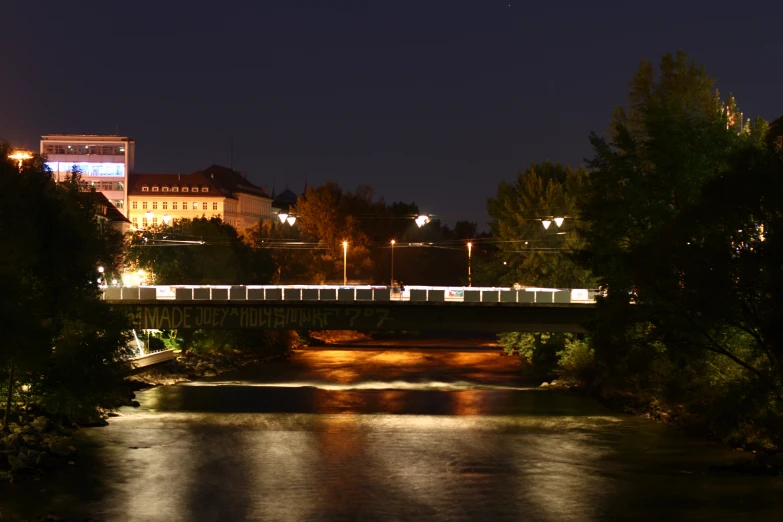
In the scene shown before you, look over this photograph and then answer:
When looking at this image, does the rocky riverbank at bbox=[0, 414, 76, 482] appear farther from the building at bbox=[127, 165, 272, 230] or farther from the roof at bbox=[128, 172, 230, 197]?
the roof at bbox=[128, 172, 230, 197]

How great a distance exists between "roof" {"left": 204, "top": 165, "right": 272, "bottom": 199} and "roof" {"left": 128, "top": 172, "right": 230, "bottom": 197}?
8.43 feet

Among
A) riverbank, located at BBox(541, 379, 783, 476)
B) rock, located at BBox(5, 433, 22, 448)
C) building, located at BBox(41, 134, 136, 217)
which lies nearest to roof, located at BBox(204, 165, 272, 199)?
building, located at BBox(41, 134, 136, 217)

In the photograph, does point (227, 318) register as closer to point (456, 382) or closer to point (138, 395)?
point (138, 395)

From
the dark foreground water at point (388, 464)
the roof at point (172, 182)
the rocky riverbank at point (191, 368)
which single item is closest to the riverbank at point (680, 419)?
the dark foreground water at point (388, 464)

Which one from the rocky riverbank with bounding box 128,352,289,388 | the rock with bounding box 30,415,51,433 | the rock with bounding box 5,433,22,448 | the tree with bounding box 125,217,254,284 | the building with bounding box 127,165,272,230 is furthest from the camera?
the building with bounding box 127,165,272,230

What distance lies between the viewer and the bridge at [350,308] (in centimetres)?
5784

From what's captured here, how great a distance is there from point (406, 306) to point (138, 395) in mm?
16015

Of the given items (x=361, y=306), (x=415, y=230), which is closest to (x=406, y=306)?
(x=361, y=306)

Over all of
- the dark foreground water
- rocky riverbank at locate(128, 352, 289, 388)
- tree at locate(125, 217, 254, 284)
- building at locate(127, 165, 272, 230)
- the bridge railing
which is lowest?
the dark foreground water

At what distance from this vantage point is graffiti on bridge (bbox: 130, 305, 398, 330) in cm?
5872

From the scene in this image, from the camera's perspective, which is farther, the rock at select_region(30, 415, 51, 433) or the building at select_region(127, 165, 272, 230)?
the building at select_region(127, 165, 272, 230)

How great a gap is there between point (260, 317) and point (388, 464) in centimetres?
2307

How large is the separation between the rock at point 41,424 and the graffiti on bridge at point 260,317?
16.7 metres

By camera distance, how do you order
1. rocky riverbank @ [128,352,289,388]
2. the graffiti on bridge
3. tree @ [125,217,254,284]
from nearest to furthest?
the graffiti on bridge
rocky riverbank @ [128,352,289,388]
tree @ [125,217,254,284]
